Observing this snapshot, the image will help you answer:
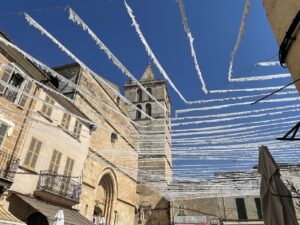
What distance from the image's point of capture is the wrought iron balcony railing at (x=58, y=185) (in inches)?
428

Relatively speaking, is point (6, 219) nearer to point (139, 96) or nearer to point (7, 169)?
point (7, 169)

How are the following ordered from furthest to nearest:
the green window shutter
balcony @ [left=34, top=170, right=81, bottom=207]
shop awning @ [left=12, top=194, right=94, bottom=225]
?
1. the green window shutter
2. balcony @ [left=34, top=170, right=81, bottom=207]
3. shop awning @ [left=12, top=194, right=94, bottom=225]

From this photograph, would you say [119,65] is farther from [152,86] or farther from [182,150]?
[152,86]

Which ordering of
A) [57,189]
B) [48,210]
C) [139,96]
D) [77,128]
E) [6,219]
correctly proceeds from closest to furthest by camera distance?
[6,219] → [48,210] → [57,189] → [77,128] → [139,96]

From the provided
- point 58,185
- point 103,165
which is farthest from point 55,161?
point 103,165

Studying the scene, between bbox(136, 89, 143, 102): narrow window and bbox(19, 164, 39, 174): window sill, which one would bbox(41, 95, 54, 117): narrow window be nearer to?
bbox(19, 164, 39, 174): window sill

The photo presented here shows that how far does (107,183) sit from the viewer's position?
1853 cm

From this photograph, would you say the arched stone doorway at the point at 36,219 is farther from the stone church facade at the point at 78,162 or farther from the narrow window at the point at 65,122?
the narrow window at the point at 65,122

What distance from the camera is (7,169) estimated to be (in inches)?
371

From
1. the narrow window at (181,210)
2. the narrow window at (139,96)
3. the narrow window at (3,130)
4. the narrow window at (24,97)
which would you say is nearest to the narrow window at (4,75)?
the narrow window at (24,97)

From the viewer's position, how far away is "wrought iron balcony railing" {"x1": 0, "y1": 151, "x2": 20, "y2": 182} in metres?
9.27

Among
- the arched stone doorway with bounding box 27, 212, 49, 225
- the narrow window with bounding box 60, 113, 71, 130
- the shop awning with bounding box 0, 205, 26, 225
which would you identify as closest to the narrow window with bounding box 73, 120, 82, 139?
the narrow window with bounding box 60, 113, 71, 130

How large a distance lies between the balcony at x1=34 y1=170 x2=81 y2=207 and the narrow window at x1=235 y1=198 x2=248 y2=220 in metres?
15.7

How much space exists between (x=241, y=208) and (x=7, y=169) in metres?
19.9
